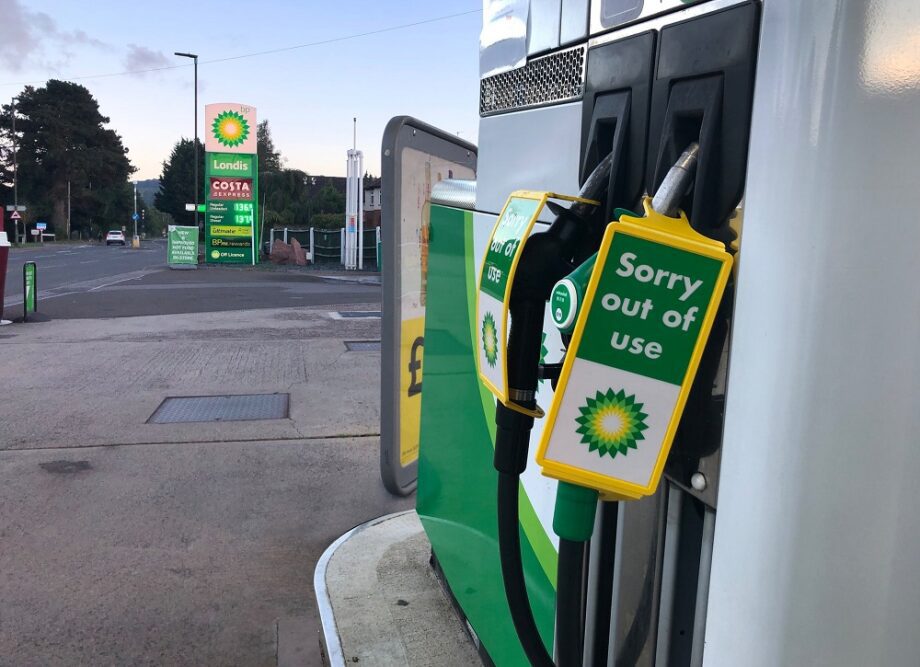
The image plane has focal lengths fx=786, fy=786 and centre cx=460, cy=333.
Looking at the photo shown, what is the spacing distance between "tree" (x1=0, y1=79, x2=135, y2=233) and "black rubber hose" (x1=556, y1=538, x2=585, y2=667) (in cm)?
8752

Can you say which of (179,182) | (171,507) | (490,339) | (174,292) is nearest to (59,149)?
(179,182)

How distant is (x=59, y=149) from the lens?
77.6 meters

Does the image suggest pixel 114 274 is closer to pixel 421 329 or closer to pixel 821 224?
pixel 421 329

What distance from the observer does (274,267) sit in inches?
1145

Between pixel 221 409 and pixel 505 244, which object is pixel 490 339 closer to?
pixel 505 244

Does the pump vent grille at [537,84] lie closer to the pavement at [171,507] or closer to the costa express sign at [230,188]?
the pavement at [171,507]

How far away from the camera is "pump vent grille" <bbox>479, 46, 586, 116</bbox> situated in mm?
1520

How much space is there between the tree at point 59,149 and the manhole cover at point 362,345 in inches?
3150

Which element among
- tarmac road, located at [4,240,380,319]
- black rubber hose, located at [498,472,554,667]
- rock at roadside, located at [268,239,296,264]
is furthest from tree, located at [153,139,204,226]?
black rubber hose, located at [498,472,554,667]

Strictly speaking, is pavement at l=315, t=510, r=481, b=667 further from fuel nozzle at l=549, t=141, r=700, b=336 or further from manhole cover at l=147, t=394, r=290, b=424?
manhole cover at l=147, t=394, r=290, b=424

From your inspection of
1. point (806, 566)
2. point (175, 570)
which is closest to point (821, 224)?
point (806, 566)

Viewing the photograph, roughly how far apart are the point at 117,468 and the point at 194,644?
7.14 ft

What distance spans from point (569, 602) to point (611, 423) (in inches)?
14.7

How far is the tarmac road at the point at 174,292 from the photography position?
13586 mm
